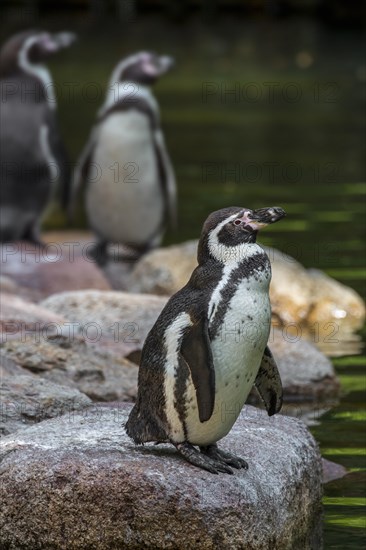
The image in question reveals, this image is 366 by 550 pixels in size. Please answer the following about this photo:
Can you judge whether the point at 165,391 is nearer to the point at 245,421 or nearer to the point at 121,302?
the point at 245,421

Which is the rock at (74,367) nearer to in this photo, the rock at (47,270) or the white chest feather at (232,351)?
the white chest feather at (232,351)

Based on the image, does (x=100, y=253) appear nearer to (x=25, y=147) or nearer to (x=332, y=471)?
(x=25, y=147)

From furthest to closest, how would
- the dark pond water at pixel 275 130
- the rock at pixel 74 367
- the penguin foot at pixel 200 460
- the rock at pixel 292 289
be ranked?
1. the rock at pixel 292 289
2. the dark pond water at pixel 275 130
3. the rock at pixel 74 367
4. the penguin foot at pixel 200 460

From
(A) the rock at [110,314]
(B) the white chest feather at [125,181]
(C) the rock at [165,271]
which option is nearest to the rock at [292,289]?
(C) the rock at [165,271]

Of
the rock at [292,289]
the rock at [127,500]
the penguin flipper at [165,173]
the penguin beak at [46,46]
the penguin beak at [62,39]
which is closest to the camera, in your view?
the rock at [127,500]

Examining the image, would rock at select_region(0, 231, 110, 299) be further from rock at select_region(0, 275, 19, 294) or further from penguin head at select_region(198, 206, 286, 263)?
penguin head at select_region(198, 206, 286, 263)

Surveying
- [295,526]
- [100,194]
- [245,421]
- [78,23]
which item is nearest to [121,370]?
[245,421]

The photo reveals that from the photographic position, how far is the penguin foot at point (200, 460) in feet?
16.2

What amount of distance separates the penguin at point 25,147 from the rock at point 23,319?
327 centimetres

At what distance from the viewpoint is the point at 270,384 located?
5.31 metres

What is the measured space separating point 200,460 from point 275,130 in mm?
14630

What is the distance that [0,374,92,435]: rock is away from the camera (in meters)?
5.77

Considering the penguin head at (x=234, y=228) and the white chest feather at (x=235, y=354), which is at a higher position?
the penguin head at (x=234, y=228)

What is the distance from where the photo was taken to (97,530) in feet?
15.9
